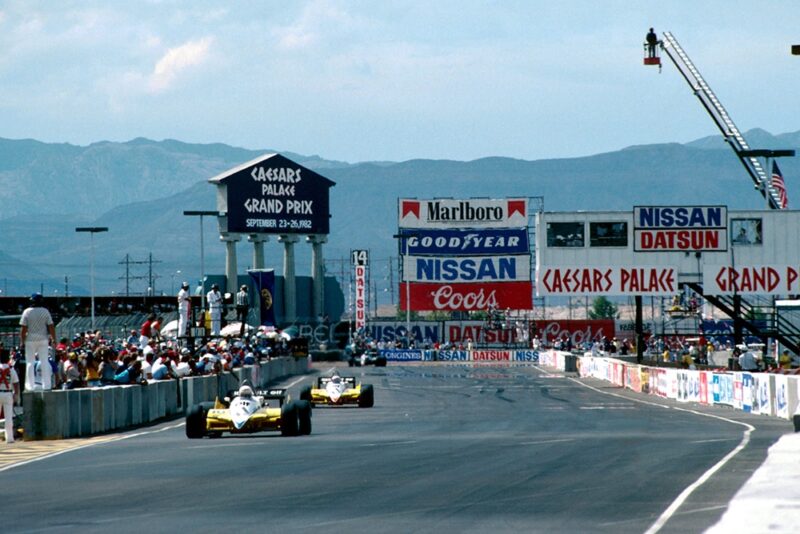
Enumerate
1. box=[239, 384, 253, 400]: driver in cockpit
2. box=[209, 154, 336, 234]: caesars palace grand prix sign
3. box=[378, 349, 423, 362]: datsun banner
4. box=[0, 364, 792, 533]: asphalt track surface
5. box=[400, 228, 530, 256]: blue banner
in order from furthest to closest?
1. box=[378, 349, 423, 362]: datsun banner
2. box=[400, 228, 530, 256]: blue banner
3. box=[209, 154, 336, 234]: caesars palace grand prix sign
4. box=[239, 384, 253, 400]: driver in cockpit
5. box=[0, 364, 792, 533]: asphalt track surface

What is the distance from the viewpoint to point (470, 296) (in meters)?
106

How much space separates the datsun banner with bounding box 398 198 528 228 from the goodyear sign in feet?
138

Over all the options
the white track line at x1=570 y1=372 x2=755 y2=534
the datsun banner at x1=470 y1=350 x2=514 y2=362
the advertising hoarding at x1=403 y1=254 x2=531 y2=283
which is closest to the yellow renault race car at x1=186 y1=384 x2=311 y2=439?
the white track line at x1=570 y1=372 x2=755 y2=534

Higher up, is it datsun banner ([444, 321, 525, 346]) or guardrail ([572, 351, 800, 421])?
datsun banner ([444, 321, 525, 346])

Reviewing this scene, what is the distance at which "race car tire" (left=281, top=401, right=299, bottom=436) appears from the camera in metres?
26.6

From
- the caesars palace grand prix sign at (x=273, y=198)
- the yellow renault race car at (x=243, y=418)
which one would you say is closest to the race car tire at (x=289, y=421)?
the yellow renault race car at (x=243, y=418)

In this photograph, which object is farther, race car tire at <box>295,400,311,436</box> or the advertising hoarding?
the advertising hoarding

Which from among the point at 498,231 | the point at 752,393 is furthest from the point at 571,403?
the point at 498,231

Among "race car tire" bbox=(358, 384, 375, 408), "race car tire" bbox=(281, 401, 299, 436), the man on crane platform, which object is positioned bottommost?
"race car tire" bbox=(358, 384, 375, 408)

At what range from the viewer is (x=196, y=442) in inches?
1002

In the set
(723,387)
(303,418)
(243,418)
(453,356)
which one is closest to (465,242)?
(453,356)

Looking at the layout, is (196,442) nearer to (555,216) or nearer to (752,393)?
(752,393)

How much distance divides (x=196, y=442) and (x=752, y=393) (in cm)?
1584

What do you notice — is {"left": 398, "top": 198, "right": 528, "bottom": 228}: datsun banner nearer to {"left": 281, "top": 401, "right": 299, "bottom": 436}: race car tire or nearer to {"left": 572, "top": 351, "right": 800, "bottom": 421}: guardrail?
{"left": 572, "top": 351, "right": 800, "bottom": 421}: guardrail
